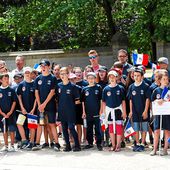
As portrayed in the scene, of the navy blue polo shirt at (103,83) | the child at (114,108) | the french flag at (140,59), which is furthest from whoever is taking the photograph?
the french flag at (140,59)

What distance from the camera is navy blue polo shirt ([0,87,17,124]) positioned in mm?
9180

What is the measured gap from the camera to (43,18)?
1942 cm

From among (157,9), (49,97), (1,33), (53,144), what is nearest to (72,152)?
(53,144)

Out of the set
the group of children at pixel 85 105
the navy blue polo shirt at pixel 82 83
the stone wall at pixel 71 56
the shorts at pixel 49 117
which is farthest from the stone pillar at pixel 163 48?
the shorts at pixel 49 117

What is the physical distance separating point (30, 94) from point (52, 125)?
0.87 metres

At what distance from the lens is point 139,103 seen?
337 inches

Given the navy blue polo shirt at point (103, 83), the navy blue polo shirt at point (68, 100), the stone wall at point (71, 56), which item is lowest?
the navy blue polo shirt at point (68, 100)

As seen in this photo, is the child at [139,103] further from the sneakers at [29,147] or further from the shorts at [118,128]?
the sneakers at [29,147]

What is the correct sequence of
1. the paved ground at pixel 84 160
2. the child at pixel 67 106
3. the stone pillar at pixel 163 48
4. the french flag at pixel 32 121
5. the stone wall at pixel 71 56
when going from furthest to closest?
the stone wall at pixel 71 56, the stone pillar at pixel 163 48, the french flag at pixel 32 121, the child at pixel 67 106, the paved ground at pixel 84 160

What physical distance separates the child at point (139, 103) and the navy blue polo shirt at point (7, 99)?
2.60m

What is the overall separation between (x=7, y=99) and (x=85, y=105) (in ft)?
5.65

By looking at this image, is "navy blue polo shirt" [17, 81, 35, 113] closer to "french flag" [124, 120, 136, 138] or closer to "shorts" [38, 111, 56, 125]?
"shorts" [38, 111, 56, 125]

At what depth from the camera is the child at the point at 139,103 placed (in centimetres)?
850

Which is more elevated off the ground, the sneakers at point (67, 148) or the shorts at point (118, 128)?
the shorts at point (118, 128)
